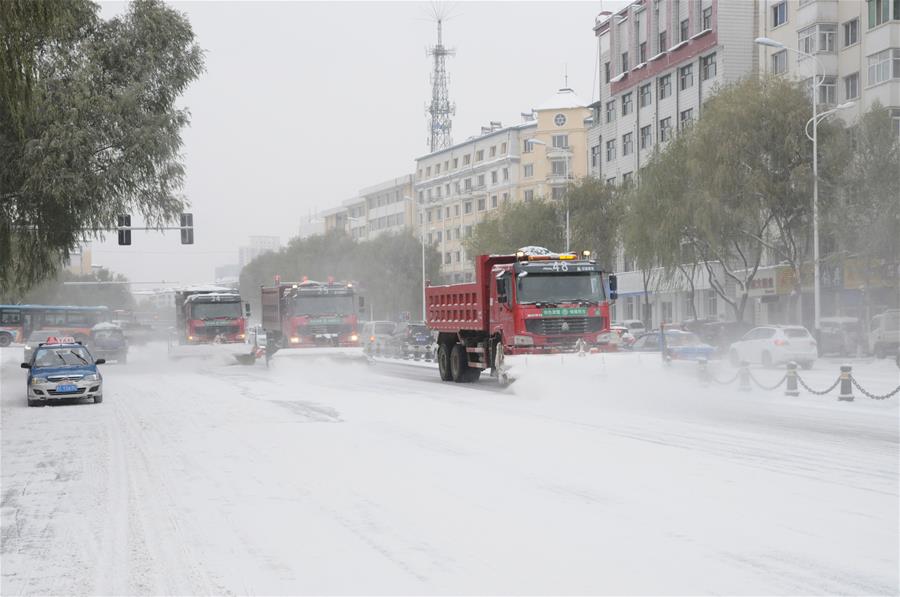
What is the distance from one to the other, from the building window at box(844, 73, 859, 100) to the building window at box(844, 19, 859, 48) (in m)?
1.65

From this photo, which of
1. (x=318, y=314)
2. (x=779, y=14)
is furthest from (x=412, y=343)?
(x=779, y=14)

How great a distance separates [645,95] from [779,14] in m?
16.1

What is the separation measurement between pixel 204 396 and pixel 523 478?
15.7 meters

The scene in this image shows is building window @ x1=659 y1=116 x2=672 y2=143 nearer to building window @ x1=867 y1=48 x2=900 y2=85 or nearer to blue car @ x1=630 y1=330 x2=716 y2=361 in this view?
building window @ x1=867 y1=48 x2=900 y2=85

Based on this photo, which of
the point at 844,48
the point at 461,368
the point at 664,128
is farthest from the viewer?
the point at 664,128

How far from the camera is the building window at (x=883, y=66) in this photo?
5038cm

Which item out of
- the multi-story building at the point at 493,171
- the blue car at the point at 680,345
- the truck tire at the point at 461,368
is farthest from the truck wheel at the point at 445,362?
the multi-story building at the point at 493,171

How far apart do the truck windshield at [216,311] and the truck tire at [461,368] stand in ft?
60.2

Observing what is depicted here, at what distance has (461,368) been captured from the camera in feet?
96.0

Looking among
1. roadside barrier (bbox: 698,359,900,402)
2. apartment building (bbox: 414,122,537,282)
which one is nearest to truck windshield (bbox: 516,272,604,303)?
roadside barrier (bbox: 698,359,900,402)

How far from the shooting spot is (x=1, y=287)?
2577cm

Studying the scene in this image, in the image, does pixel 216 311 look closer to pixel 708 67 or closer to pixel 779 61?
pixel 779 61

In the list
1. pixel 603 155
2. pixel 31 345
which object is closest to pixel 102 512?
pixel 31 345

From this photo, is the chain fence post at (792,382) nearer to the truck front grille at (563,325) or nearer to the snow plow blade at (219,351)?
the truck front grille at (563,325)
